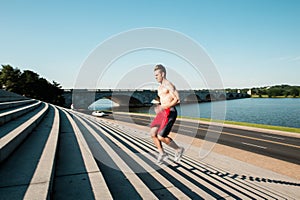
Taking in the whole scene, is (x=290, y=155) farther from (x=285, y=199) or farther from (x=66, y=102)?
(x=66, y=102)

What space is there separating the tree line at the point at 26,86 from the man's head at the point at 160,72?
46854 mm

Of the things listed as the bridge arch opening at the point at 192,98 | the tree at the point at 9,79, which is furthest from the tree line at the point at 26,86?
the bridge arch opening at the point at 192,98

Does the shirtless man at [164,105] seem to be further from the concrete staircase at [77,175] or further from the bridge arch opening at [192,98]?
the bridge arch opening at [192,98]

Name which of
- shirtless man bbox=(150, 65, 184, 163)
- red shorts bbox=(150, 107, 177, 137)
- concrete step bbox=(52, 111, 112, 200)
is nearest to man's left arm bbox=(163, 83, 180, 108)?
shirtless man bbox=(150, 65, 184, 163)

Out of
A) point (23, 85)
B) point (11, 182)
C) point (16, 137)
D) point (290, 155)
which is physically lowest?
point (290, 155)

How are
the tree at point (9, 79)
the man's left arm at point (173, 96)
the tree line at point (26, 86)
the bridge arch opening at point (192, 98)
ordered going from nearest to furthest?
1. the man's left arm at point (173, 96)
2. the tree at point (9, 79)
3. the tree line at point (26, 86)
4. the bridge arch opening at point (192, 98)

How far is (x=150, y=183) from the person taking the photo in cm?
341

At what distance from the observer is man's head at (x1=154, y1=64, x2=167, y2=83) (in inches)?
118

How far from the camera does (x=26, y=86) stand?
153 ft

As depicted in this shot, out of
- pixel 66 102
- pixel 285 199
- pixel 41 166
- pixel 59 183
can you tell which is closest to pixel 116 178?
pixel 59 183

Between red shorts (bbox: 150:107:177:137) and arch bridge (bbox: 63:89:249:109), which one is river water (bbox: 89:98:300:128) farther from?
red shorts (bbox: 150:107:177:137)

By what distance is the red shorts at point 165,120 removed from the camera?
311 cm

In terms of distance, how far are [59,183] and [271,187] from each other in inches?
223

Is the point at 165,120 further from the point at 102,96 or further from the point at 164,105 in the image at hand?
the point at 102,96
